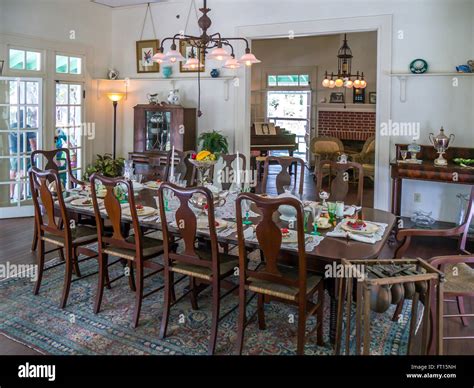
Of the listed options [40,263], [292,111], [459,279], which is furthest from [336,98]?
[40,263]

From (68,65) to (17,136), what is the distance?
133cm

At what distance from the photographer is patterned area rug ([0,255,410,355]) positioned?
277cm

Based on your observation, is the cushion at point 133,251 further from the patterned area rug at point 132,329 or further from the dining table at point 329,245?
the patterned area rug at point 132,329

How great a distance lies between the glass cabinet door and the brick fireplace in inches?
223

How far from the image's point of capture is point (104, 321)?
309 centimetres

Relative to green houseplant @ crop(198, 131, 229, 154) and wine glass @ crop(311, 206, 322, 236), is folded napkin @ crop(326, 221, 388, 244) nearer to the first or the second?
wine glass @ crop(311, 206, 322, 236)

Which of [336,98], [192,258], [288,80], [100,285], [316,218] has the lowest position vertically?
[100,285]

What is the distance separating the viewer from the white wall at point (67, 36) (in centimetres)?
570

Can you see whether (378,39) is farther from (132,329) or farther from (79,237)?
(132,329)

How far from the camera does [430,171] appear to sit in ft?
Answer: 15.4

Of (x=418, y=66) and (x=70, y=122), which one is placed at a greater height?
(x=418, y=66)

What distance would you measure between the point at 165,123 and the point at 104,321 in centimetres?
385
